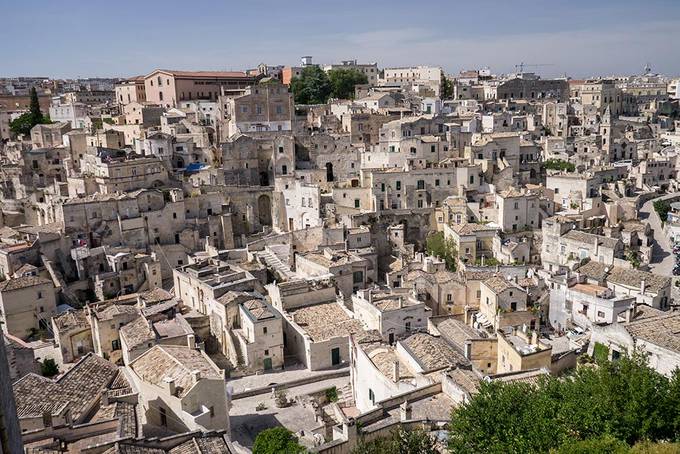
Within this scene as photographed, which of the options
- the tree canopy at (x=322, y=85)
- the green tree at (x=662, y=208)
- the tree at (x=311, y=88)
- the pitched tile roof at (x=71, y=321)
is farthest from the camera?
the tree canopy at (x=322, y=85)

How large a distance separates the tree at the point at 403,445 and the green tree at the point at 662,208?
37145mm

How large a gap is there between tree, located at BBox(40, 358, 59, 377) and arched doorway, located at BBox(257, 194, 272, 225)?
22.3 metres

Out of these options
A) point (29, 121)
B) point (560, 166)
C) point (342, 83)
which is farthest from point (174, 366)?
point (342, 83)

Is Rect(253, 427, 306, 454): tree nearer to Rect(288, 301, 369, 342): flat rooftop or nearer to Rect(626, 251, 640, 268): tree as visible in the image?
Rect(288, 301, 369, 342): flat rooftop

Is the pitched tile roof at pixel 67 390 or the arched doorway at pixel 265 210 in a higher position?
the arched doorway at pixel 265 210

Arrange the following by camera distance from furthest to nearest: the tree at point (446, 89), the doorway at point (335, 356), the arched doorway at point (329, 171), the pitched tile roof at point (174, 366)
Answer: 1. the tree at point (446, 89)
2. the arched doorway at point (329, 171)
3. the doorway at point (335, 356)
4. the pitched tile roof at point (174, 366)

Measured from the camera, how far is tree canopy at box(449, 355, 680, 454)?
606 inches

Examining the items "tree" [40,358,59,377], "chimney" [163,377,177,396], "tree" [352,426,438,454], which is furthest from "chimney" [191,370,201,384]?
"tree" [40,358,59,377]

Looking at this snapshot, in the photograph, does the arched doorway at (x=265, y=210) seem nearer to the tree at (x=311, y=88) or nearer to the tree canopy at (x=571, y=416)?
the tree at (x=311, y=88)

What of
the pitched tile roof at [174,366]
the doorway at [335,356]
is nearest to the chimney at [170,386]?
the pitched tile roof at [174,366]

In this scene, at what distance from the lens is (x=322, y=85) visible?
72750 mm

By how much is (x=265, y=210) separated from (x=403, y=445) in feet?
113

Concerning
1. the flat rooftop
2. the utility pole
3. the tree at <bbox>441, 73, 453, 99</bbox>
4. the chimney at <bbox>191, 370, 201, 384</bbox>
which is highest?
the tree at <bbox>441, 73, 453, 99</bbox>

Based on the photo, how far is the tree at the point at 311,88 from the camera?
71.6 meters
